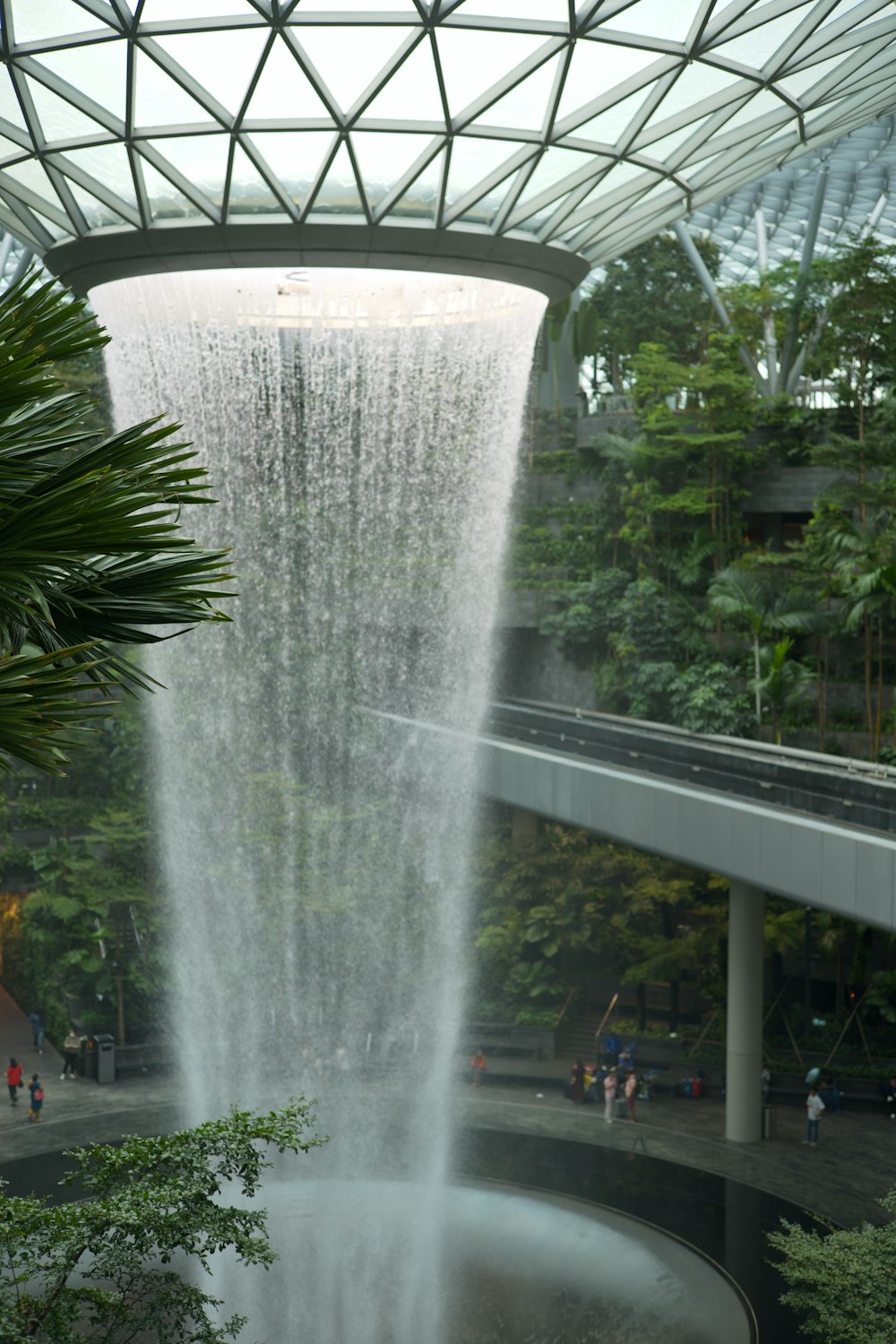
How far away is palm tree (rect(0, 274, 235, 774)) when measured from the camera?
23.9ft

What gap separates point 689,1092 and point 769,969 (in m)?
7.99

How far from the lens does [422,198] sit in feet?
73.9

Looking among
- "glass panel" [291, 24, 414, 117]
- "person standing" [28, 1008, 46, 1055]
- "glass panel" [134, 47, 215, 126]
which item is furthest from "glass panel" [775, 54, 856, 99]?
"person standing" [28, 1008, 46, 1055]

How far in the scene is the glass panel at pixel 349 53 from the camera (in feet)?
63.5

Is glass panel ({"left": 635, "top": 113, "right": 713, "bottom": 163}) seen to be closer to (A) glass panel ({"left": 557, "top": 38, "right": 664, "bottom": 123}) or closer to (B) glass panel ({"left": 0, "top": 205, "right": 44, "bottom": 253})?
(A) glass panel ({"left": 557, "top": 38, "right": 664, "bottom": 123})

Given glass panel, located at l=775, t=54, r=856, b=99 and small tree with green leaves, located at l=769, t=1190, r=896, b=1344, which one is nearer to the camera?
small tree with green leaves, located at l=769, t=1190, r=896, b=1344

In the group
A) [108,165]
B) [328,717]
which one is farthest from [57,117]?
[328,717]

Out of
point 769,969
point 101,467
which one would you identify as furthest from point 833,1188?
point 101,467

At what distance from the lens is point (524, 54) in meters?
20.3

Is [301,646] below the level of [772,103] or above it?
below

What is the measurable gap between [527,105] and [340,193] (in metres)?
3.36

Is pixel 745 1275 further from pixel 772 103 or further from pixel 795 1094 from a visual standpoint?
pixel 772 103

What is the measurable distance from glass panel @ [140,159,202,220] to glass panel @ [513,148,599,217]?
5672mm

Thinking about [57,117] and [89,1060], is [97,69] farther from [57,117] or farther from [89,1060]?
[89,1060]
